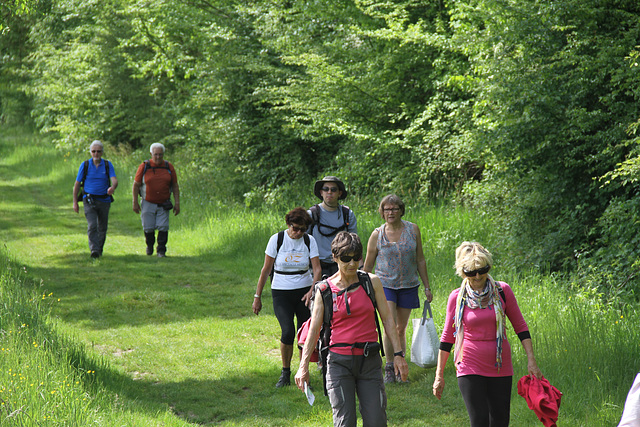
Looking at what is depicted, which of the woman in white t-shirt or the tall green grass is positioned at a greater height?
the woman in white t-shirt

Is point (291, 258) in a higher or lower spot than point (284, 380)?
higher

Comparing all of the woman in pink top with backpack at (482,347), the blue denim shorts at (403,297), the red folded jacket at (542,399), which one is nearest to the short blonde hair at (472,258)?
the woman in pink top with backpack at (482,347)

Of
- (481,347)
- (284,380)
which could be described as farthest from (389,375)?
(481,347)

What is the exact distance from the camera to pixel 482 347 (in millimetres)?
4492

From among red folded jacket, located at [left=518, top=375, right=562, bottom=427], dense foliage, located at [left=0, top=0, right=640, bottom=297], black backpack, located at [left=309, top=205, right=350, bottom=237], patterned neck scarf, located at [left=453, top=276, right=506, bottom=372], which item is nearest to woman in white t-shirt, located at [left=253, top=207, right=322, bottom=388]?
black backpack, located at [left=309, top=205, right=350, bottom=237]

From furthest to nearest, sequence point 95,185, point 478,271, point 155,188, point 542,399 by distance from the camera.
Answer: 1. point 155,188
2. point 95,185
3. point 478,271
4. point 542,399

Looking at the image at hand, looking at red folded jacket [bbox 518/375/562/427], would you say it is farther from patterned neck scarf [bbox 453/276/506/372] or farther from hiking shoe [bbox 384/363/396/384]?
hiking shoe [bbox 384/363/396/384]

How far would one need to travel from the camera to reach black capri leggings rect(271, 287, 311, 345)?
261 inches

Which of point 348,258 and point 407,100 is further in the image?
point 407,100

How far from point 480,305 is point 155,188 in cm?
900

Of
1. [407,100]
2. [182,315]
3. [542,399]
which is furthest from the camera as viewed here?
[407,100]

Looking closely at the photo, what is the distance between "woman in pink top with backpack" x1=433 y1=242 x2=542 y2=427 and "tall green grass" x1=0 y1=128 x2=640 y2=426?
1.25 metres

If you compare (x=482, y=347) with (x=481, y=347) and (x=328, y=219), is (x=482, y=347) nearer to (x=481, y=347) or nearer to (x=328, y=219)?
(x=481, y=347)

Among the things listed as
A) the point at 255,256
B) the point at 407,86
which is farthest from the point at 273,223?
the point at 407,86
